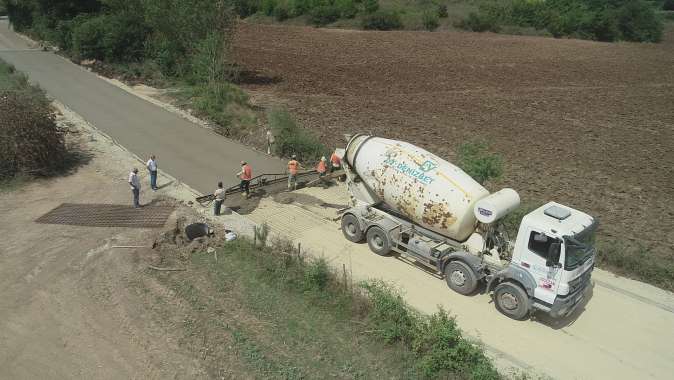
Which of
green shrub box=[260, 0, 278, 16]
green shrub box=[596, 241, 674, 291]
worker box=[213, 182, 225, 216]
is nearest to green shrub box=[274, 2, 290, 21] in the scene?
green shrub box=[260, 0, 278, 16]

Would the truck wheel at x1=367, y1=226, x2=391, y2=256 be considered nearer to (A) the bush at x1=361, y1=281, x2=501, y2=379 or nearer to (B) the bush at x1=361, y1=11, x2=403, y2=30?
(A) the bush at x1=361, y1=281, x2=501, y2=379

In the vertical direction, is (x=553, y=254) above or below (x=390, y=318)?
above

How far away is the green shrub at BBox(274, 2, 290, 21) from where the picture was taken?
6575 cm

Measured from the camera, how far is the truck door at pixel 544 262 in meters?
11.0

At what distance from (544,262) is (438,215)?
2.80 metres

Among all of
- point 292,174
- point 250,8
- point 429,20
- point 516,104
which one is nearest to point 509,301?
point 292,174

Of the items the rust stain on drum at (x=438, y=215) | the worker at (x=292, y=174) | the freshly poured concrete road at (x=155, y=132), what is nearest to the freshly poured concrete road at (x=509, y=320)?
the freshly poured concrete road at (x=155, y=132)

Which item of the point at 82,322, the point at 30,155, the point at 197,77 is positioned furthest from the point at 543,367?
the point at 197,77

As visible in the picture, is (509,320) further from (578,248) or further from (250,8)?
(250,8)

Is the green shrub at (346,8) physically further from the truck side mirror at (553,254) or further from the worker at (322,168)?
the truck side mirror at (553,254)

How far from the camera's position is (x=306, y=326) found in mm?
11156

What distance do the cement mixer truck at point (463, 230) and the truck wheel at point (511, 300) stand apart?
0.07 feet

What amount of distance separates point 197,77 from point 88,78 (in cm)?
864

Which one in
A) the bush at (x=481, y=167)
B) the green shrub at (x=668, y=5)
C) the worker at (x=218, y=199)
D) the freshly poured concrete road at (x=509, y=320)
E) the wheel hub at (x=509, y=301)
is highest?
the green shrub at (x=668, y=5)
